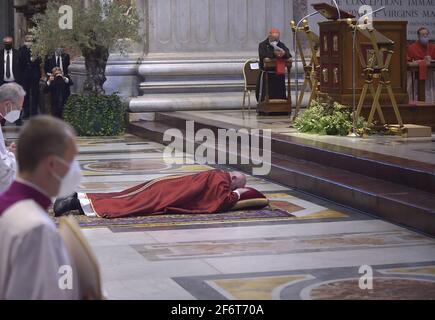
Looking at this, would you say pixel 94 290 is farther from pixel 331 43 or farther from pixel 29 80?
pixel 29 80

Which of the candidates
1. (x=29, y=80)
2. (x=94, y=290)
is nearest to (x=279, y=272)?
(x=94, y=290)

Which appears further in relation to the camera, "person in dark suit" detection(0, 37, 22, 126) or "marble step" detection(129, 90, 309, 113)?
"person in dark suit" detection(0, 37, 22, 126)

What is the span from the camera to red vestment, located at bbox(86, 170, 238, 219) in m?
8.61

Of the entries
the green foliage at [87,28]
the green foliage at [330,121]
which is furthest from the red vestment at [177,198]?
the green foliage at [87,28]

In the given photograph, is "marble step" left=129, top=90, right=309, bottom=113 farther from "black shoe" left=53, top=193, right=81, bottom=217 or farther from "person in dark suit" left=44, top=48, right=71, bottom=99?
"black shoe" left=53, top=193, right=81, bottom=217

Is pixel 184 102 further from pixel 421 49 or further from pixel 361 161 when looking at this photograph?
pixel 361 161

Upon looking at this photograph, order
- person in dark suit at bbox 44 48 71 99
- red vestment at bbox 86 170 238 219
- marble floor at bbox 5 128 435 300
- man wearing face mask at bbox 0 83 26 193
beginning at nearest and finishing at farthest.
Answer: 1. marble floor at bbox 5 128 435 300
2. man wearing face mask at bbox 0 83 26 193
3. red vestment at bbox 86 170 238 219
4. person in dark suit at bbox 44 48 71 99

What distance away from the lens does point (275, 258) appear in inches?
265

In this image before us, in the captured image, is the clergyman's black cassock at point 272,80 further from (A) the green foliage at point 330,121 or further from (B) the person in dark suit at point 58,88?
(B) the person in dark suit at point 58,88

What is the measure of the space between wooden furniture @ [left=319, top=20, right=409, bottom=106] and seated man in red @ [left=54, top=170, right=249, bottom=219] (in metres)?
4.09

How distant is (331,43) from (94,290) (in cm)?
1045

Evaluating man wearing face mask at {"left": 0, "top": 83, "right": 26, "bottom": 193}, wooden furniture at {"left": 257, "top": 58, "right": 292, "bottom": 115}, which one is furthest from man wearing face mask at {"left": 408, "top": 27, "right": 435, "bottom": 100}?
man wearing face mask at {"left": 0, "top": 83, "right": 26, "bottom": 193}
